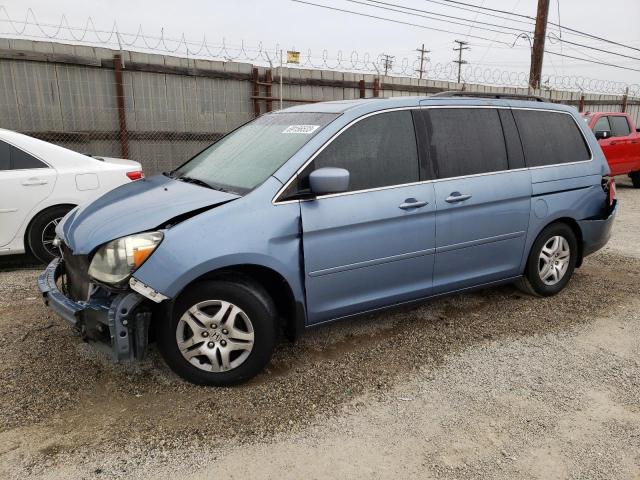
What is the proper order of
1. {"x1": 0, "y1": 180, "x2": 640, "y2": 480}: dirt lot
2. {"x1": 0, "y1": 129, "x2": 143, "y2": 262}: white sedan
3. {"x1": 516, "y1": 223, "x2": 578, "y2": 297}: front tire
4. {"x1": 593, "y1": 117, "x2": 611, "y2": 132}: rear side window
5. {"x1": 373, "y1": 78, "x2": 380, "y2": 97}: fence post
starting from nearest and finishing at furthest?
{"x1": 0, "y1": 180, "x2": 640, "y2": 480}: dirt lot < {"x1": 516, "y1": 223, "x2": 578, "y2": 297}: front tire < {"x1": 0, "y1": 129, "x2": 143, "y2": 262}: white sedan < {"x1": 593, "y1": 117, "x2": 611, "y2": 132}: rear side window < {"x1": 373, "y1": 78, "x2": 380, "y2": 97}: fence post

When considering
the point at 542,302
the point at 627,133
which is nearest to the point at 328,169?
the point at 542,302

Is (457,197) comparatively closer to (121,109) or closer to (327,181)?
(327,181)

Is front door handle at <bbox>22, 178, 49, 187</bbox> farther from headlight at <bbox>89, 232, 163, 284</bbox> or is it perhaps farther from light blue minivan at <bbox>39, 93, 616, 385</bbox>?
headlight at <bbox>89, 232, 163, 284</bbox>

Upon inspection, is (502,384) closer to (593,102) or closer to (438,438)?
(438,438)

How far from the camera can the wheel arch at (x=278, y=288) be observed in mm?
3012

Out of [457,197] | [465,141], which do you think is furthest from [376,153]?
[465,141]

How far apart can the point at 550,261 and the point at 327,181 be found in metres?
2.57

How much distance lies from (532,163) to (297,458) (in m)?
3.11

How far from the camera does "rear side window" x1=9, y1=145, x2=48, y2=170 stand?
526 centimetres

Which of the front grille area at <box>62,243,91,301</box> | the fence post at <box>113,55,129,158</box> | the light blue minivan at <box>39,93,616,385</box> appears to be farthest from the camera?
the fence post at <box>113,55,129,158</box>

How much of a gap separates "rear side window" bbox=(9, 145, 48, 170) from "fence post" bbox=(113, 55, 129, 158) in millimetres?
4109

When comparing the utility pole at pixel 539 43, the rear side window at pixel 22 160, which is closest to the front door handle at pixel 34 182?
the rear side window at pixel 22 160

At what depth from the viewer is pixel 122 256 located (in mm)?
2801

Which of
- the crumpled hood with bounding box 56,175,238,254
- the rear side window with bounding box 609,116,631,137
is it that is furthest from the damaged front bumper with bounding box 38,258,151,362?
the rear side window with bounding box 609,116,631,137
